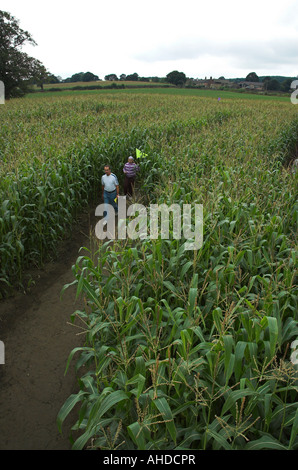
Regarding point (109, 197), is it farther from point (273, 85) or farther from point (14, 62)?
point (273, 85)

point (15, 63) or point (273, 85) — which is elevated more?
point (273, 85)

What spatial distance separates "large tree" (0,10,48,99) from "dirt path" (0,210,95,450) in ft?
120

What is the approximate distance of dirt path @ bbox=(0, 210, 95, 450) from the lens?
3.17 m

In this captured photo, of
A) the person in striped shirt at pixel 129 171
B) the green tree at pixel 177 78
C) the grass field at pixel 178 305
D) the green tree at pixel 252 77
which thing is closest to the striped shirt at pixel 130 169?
the person in striped shirt at pixel 129 171

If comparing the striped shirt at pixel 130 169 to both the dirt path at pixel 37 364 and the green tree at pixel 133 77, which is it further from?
the green tree at pixel 133 77

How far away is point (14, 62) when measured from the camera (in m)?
34.1

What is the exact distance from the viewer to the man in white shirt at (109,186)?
7.17 m

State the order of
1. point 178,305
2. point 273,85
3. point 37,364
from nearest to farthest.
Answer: point 178,305, point 37,364, point 273,85

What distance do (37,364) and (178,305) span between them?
84.3 inches

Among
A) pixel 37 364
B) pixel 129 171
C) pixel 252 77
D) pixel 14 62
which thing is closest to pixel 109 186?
pixel 129 171

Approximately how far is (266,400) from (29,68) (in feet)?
142

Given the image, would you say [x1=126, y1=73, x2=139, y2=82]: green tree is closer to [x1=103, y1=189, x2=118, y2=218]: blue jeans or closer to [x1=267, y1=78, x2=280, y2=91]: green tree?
[x1=267, y1=78, x2=280, y2=91]: green tree

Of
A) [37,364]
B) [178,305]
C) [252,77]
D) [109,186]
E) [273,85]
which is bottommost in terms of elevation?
[37,364]

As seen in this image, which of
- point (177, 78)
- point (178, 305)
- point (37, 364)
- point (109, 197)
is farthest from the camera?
point (177, 78)
